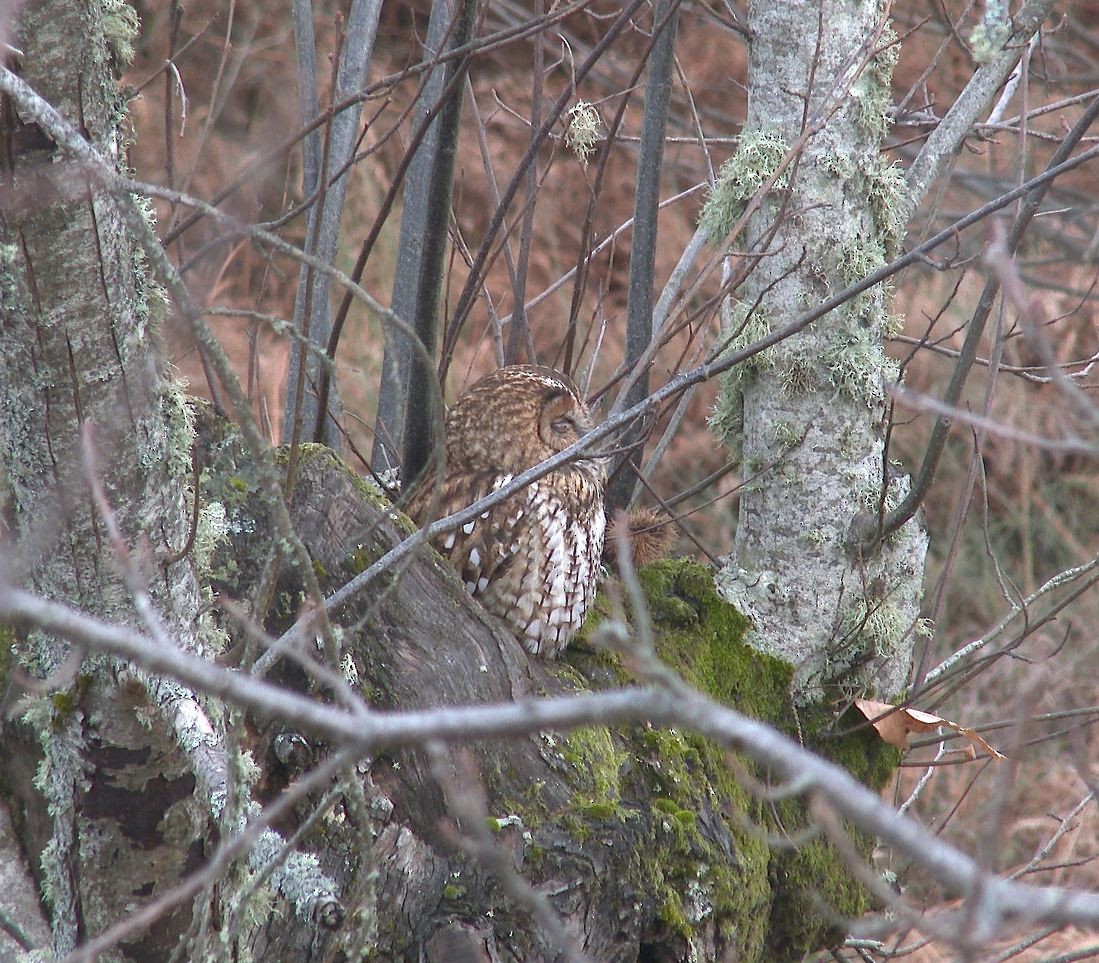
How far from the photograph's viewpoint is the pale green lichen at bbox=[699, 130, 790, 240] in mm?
2371

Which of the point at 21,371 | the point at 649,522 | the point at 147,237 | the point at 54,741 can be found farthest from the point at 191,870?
the point at 649,522

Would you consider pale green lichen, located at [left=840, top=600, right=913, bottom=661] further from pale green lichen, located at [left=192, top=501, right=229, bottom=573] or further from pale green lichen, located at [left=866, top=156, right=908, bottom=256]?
pale green lichen, located at [left=192, top=501, right=229, bottom=573]

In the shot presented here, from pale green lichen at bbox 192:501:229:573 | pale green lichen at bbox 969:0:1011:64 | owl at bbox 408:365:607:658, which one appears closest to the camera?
pale green lichen at bbox 192:501:229:573

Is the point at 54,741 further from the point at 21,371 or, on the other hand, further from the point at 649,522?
the point at 649,522

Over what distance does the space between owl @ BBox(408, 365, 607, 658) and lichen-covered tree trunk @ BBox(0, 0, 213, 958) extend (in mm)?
898

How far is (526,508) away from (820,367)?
0.64m

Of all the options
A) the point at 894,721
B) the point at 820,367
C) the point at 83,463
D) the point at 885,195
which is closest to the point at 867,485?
the point at 820,367

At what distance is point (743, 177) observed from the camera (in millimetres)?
2402

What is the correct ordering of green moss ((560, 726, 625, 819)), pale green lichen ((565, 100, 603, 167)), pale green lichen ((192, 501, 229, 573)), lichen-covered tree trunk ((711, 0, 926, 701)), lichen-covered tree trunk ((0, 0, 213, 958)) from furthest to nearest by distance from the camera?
pale green lichen ((565, 100, 603, 167))
lichen-covered tree trunk ((711, 0, 926, 701))
green moss ((560, 726, 625, 819))
pale green lichen ((192, 501, 229, 573))
lichen-covered tree trunk ((0, 0, 213, 958))

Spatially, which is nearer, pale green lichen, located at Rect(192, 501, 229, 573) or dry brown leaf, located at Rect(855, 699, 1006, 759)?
pale green lichen, located at Rect(192, 501, 229, 573)

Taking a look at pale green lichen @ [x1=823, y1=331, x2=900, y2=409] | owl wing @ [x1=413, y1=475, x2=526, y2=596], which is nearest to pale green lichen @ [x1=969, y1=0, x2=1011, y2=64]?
pale green lichen @ [x1=823, y1=331, x2=900, y2=409]

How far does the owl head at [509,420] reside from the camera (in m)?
2.65

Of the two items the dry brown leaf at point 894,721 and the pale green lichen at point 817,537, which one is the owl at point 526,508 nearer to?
the pale green lichen at point 817,537

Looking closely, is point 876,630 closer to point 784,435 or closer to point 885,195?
point 784,435
